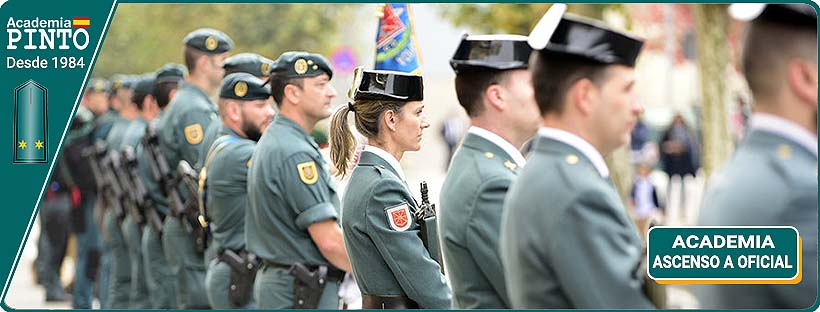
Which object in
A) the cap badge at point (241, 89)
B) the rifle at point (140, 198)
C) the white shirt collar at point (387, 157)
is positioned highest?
the cap badge at point (241, 89)

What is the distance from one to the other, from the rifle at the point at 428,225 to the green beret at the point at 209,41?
243cm

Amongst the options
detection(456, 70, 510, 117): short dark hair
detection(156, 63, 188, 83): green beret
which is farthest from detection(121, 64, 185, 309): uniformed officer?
detection(456, 70, 510, 117): short dark hair

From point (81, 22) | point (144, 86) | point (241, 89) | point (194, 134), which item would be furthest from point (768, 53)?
point (144, 86)

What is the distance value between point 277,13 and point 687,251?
3.56 m

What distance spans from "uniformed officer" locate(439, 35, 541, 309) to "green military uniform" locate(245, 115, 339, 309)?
5.28 feet

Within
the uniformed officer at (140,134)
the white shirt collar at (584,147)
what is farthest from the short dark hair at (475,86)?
the uniformed officer at (140,134)

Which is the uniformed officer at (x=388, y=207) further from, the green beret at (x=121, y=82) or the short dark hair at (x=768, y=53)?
the green beret at (x=121, y=82)

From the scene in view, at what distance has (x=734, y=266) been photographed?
4.24 meters

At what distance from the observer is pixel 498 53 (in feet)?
15.2

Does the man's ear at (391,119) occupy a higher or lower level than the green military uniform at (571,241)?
higher

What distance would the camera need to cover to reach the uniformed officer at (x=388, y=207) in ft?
17.2

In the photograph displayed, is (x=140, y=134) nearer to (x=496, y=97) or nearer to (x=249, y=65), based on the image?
(x=249, y=65)

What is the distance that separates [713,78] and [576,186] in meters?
3.44

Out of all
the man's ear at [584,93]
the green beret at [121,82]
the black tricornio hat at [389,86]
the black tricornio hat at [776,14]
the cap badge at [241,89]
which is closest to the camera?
the black tricornio hat at [776,14]
